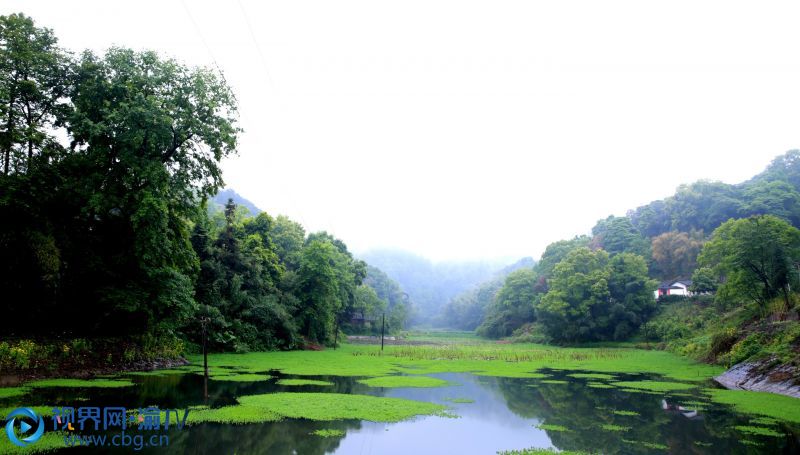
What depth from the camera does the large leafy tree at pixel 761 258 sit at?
32.0 meters

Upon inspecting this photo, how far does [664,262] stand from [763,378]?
5836 centimetres

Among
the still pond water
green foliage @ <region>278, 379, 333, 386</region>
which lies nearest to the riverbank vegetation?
the still pond water

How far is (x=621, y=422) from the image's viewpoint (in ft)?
50.2

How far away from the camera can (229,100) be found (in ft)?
88.6

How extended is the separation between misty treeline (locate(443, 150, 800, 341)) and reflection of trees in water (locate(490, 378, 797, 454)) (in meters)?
17.0

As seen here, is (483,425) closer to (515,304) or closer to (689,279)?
(689,279)

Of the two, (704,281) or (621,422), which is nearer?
(621,422)

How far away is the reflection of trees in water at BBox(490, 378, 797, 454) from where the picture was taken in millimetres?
12406

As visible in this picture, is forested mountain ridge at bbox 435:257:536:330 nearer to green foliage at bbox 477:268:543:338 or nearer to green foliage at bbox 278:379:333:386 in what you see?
green foliage at bbox 477:268:543:338

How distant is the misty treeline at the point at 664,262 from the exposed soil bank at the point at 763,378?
7451mm

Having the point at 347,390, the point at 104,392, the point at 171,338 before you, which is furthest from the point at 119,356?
the point at 347,390

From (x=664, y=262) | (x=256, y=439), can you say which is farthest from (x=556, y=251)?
(x=256, y=439)

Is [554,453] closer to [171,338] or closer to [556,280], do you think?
[171,338]

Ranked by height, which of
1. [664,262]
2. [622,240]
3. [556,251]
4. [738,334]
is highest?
[622,240]
